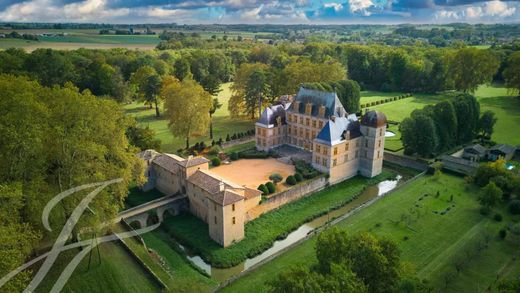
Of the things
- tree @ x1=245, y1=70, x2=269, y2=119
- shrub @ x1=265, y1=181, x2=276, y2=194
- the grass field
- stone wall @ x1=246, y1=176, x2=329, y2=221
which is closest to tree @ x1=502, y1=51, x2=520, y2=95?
the grass field

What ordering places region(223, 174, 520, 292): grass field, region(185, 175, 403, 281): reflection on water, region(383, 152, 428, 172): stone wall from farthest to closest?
1. region(383, 152, 428, 172): stone wall
2. region(185, 175, 403, 281): reflection on water
3. region(223, 174, 520, 292): grass field

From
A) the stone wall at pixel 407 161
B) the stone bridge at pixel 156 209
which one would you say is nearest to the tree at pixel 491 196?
the stone wall at pixel 407 161

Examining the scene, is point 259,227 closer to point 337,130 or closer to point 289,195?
point 289,195

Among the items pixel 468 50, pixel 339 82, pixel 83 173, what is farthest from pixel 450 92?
pixel 83 173

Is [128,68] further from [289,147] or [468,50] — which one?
[468,50]

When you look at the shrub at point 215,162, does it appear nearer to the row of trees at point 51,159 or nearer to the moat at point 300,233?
the moat at point 300,233

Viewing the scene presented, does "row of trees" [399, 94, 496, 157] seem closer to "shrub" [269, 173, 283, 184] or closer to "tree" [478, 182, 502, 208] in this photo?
"tree" [478, 182, 502, 208]
